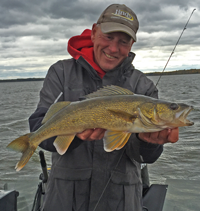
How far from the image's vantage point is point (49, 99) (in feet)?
10.8

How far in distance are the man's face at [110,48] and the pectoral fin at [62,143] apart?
1.24 m

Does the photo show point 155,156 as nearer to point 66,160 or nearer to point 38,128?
point 66,160

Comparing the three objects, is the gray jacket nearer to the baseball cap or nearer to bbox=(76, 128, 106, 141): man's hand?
bbox=(76, 128, 106, 141): man's hand

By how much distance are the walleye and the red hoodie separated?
31.5 inches

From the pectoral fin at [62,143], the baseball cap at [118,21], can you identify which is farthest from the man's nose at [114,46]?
the pectoral fin at [62,143]

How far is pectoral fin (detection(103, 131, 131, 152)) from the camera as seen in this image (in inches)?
112

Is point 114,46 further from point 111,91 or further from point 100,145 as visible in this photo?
point 100,145

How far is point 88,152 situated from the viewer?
322cm

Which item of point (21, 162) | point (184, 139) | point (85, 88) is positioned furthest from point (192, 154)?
point (21, 162)

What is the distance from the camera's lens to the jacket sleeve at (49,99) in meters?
3.14

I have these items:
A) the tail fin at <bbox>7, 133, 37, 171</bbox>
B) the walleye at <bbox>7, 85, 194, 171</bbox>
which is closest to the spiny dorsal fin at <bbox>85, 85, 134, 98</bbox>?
the walleye at <bbox>7, 85, 194, 171</bbox>

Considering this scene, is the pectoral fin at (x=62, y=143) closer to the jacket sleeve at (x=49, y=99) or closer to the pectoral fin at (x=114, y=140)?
the jacket sleeve at (x=49, y=99)

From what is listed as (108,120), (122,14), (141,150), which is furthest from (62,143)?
(122,14)

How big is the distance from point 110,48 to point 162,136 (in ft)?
4.97
